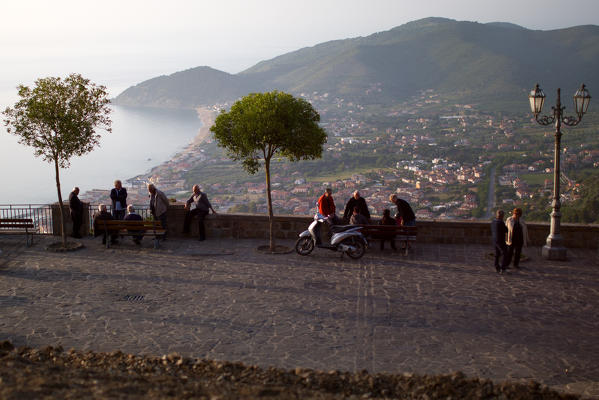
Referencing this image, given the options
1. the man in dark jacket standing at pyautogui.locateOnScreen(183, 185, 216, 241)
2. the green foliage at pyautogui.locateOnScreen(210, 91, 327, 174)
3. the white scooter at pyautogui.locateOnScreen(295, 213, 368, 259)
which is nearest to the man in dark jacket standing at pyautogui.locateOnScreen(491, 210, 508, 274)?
the white scooter at pyautogui.locateOnScreen(295, 213, 368, 259)

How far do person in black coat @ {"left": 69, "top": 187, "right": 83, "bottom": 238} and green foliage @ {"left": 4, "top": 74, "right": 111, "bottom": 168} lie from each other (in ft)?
3.69

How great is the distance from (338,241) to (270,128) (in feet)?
9.41

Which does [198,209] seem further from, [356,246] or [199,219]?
[356,246]

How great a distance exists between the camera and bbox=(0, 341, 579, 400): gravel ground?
5.45 m

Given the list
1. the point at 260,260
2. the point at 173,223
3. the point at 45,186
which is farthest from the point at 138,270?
the point at 45,186

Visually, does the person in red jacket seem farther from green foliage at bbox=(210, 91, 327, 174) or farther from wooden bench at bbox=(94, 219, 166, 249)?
wooden bench at bbox=(94, 219, 166, 249)

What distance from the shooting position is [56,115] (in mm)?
13062

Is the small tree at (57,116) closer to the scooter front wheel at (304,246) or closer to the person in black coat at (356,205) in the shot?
the scooter front wheel at (304,246)

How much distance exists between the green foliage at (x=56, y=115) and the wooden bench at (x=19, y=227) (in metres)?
1.63

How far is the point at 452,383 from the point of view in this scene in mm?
6043

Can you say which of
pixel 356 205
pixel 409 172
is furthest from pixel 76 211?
pixel 409 172

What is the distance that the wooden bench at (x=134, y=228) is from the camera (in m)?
13.3

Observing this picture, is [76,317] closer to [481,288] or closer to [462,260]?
[481,288]

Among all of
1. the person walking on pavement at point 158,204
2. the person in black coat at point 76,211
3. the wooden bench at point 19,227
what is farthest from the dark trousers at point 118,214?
the wooden bench at point 19,227
